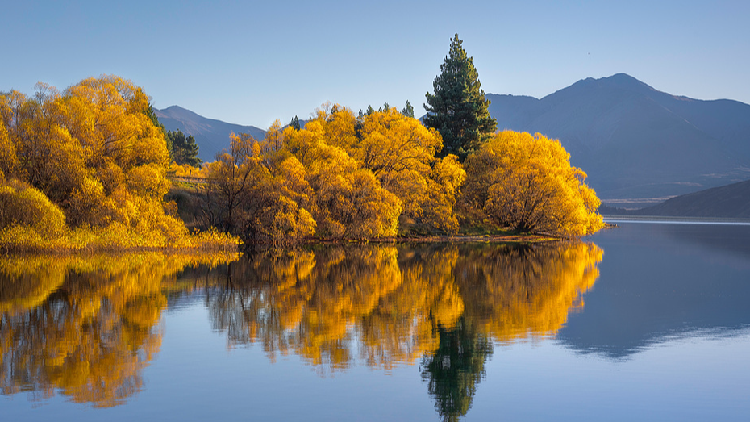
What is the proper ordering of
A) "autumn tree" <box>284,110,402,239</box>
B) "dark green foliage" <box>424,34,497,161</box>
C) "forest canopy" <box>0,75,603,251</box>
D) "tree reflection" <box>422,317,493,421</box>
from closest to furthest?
"tree reflection" <box>422,317,493,421</box>, "forest canopy" <box>0,75,603,251</box>, "autumn tree" <box>284,110,402,239</box>, "dark green foliage" <box>424,34,497,161</box>

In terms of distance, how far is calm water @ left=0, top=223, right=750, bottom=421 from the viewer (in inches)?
489

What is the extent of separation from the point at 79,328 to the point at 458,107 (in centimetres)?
6257

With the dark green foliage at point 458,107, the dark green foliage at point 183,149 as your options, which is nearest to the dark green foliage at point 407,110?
the dark green foliage at point 458,107

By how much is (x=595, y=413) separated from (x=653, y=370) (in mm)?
4351

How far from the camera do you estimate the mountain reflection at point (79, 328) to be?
13367 millimetres

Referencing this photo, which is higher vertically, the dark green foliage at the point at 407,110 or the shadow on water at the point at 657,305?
the dark green foliage at the point at 407,110

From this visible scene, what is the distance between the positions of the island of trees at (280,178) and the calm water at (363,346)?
9751mm

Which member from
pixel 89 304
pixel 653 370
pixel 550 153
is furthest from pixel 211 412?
pixel 550 153

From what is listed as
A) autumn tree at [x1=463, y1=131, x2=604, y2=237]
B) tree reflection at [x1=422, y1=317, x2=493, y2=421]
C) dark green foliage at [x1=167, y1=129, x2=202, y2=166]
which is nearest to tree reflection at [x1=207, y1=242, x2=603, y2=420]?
tree reflection at [x1=422, y1=317, x2=493, y2=421]

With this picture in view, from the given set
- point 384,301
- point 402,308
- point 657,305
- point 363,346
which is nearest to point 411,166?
point 657,305

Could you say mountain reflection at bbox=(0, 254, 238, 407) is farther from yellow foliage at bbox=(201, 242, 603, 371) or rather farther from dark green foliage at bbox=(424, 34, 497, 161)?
dark green foliage at bbox=(424, 34, 497, 161)

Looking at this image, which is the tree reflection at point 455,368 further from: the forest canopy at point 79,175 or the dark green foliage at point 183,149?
the dark green foliage at point 183,149

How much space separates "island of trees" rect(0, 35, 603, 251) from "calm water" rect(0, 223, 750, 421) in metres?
9.75

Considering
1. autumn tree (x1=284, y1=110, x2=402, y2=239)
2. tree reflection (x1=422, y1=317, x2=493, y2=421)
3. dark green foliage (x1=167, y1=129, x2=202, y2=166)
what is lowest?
tree reflection (x1=422, y1=317, x2=493, y2=421)
